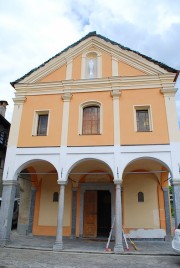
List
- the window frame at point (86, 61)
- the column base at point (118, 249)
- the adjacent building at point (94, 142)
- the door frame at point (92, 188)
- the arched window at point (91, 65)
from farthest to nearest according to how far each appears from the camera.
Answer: the door frame at point (92, 188) < the arched window at point (91, 65) < the window frame at point (86, 61) < the adjacent building at point (94, 142) < the column base at point (118, 249)

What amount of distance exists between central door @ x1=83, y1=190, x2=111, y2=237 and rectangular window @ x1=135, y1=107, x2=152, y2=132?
458cm

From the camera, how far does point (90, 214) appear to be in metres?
12.4

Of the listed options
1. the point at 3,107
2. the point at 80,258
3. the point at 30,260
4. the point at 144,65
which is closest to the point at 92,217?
the point at 80,258

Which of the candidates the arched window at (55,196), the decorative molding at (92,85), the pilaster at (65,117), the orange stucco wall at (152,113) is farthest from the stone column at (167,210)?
the pilaster at (65,117)

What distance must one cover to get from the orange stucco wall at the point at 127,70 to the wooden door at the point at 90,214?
676 centimetres

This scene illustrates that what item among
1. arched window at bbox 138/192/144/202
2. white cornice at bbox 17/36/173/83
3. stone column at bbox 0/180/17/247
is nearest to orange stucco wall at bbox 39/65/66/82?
white cornice at bbox 17/36/173/83

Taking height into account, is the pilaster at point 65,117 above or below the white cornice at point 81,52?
below

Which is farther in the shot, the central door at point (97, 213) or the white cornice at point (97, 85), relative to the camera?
the central door at point (97, 213)

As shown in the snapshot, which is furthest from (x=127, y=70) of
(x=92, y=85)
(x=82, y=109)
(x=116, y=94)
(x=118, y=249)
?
(x=118, y=249)

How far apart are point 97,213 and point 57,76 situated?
7972 mm

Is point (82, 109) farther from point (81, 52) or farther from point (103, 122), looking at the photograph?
point (81, 52)

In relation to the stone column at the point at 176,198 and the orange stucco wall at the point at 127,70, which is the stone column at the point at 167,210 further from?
the orange stucco wall at the point at 127,70

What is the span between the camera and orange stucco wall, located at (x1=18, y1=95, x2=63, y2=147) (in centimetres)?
1069

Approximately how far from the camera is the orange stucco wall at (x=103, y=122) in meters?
10.2
